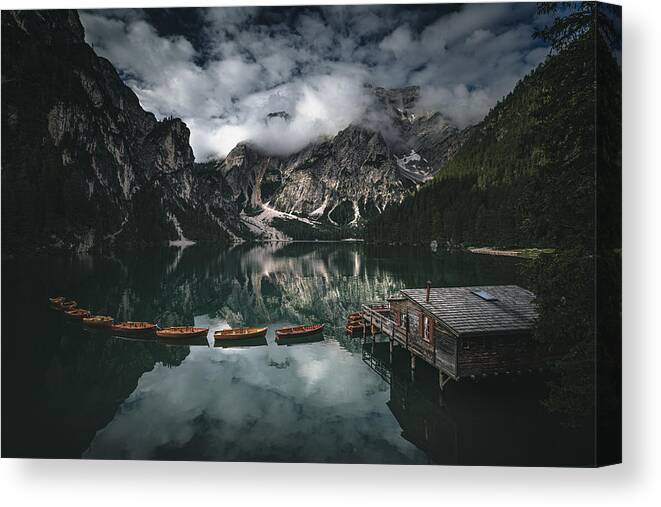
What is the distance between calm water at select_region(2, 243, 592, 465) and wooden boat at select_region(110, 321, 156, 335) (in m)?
0.25

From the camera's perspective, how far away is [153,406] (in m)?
7.93

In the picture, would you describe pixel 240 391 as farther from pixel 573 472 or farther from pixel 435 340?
pixel 573 472

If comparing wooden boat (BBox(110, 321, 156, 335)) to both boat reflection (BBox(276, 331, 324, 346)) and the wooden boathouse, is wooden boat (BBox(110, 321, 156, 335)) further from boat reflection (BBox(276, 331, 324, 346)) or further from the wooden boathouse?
the wooden boathouse

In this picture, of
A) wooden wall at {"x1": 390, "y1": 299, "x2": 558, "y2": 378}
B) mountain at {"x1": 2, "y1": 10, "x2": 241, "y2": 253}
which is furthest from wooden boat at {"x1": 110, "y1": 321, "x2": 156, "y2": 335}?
wooden wall at {"x1": 390, "y1": 299, "x2": 558, "y2": 378}

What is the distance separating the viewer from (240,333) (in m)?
11.0

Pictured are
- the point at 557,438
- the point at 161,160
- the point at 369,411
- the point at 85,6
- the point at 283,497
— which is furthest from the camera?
the point at 161,160

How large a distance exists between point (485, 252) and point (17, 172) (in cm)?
1009

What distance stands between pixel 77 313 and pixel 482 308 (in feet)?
30.6

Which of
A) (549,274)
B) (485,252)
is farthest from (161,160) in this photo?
(549,274)

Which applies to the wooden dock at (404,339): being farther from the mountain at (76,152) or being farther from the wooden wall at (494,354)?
the mountain at (76,152)

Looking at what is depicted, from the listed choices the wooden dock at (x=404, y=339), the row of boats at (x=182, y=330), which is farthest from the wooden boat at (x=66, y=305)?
the wooden dock at (x=404, y=339)

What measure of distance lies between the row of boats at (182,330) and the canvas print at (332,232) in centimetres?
7

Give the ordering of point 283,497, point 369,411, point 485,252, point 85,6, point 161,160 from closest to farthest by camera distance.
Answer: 1. point 283,497
2. point 85,6
3. point 369,411
4. point 485,252
5. point 161,160

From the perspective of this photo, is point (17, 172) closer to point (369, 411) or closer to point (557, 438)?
point (369, 411)
